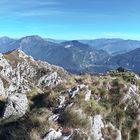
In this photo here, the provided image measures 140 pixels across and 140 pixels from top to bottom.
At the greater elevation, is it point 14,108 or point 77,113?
point 77,113

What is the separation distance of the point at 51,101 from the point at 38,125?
3452mm

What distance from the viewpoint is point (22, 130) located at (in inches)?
743

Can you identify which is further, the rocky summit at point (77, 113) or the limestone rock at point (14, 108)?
the limestone rock at point (14, 108)

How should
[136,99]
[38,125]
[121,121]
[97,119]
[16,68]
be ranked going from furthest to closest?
[16,68] → [136,99] → [121,121] → [97,119] → [38,125]

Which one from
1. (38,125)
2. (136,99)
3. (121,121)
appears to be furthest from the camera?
(136,99)

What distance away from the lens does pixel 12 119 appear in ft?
72.5

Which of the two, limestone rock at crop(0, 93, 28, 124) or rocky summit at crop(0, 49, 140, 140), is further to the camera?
limestone rock at crop(0, 93, 28, 124)

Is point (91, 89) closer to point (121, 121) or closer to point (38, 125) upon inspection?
point (121, 121)

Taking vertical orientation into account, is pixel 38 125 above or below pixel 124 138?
above

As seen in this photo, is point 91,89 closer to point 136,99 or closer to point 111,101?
point 111,101

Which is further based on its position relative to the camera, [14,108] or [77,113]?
[14,108]

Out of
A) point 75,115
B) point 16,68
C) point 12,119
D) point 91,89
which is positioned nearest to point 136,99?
point 91,89

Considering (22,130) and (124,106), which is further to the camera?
(124,106)

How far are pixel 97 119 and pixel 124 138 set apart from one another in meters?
2.57
